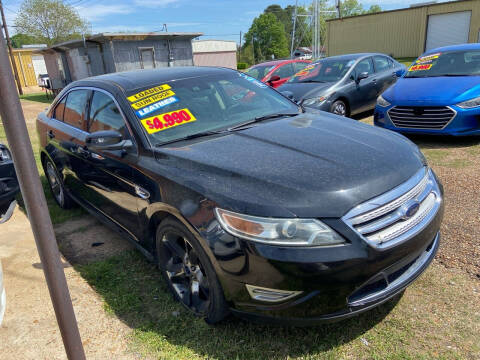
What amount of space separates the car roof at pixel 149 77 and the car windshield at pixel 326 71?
4707mm

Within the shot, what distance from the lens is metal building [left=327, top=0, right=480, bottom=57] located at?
80.8 ft

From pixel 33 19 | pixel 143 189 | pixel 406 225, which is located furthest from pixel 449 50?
pixel 33 19

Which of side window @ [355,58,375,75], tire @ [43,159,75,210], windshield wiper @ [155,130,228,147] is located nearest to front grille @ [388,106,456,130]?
side window @ [355,58,375,75]

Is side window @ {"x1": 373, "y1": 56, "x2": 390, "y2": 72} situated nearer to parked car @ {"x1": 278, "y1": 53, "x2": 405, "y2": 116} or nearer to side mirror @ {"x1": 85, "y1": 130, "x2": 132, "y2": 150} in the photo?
parked car @ {"x1": 278, "y1": 53, "x2": 405, "y2": 116}

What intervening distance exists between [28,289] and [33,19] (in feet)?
147

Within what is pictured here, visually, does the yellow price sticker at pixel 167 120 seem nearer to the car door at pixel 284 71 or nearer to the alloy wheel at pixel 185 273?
the alloy wheel at pixel 185 273

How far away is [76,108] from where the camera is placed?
3910 millimetres

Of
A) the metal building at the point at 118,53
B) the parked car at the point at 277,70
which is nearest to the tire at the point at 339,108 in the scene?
the parked car at the point at 277,70

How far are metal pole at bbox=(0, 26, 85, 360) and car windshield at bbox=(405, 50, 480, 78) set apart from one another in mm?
6580

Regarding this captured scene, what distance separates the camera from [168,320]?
101 inches

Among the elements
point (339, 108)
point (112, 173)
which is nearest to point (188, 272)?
point (112, 173)

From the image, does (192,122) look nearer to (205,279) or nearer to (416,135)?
(205,279)

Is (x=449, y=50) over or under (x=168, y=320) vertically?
over

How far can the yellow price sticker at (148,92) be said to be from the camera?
302cm
